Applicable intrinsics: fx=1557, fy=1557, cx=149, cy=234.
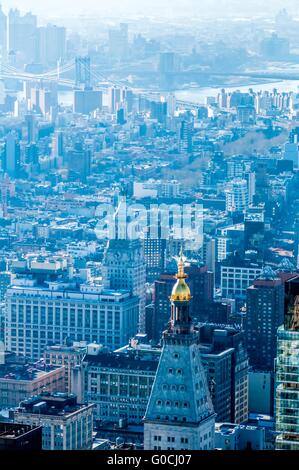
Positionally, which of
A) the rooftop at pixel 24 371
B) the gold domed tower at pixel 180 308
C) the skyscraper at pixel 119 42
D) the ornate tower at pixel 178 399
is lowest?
the rooftop at pixel 24 371

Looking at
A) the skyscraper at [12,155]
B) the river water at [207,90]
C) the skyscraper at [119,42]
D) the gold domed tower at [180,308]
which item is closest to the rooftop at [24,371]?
the skyscraper at [119,42]

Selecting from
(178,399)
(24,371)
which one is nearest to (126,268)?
(24,371)

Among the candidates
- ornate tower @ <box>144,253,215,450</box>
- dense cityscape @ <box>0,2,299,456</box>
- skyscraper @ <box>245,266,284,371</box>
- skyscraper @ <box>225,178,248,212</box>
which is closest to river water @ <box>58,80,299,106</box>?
dense cityscape @ <box>0,2,299,456</box>

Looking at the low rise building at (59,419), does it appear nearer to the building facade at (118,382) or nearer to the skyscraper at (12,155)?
the building facade at (118,382)

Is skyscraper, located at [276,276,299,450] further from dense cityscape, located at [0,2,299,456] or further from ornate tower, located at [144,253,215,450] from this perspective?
ornate tower, located at [144,253,215,450]

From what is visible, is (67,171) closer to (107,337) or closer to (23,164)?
(23,164)

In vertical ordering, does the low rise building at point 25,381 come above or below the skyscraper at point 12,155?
below
